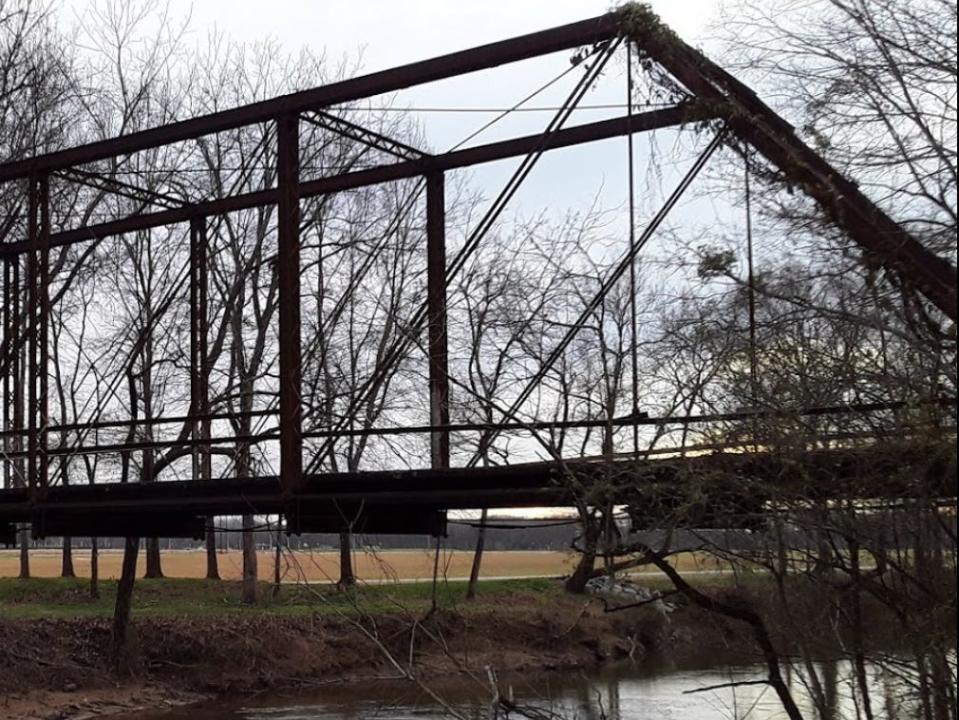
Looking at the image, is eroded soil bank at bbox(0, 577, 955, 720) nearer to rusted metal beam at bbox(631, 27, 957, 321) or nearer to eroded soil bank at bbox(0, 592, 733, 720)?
eroded soil bank at bbox(0, 592, 733, 720)

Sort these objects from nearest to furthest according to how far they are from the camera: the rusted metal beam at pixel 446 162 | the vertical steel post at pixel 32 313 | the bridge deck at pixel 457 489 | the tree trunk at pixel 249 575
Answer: the bridge deck at pixel 457 489 < the rusted metal beam at pixel 446 162 < the vertical steel post at pixel 32 313 < the tree trunk at pixel 249 575

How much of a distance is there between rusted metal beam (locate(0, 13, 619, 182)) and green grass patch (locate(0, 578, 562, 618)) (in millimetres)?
15966

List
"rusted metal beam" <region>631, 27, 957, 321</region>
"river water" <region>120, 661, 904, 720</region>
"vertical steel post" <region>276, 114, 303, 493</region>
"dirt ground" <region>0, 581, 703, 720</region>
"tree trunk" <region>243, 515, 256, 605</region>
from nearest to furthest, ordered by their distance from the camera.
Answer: "rusted metal beam" <region>631, 27, 957, 321</region>, "vertical steel post" <region>276, 114, 303, 493</region>, "river water" <region>120, 661, 904, 720</region>, "dirt ground" <region>0, 581, 703, 720</region>, "tree trunk" <region>243, 515, 256, 605</region>

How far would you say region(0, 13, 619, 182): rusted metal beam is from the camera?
421 inches

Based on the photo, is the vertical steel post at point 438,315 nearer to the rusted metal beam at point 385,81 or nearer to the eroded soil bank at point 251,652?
the rusted metal beam at point 385,81

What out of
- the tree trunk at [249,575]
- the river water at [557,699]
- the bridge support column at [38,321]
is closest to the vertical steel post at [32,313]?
the bridge support column at [38,321]

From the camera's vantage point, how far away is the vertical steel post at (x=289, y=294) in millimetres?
11969

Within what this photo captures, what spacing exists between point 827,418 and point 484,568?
1509 inches

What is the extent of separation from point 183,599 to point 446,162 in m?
21.4

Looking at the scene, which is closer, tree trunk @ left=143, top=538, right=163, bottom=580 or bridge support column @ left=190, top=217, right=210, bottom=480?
bridge support column @ left=190, top=217, right=210, bottom=480

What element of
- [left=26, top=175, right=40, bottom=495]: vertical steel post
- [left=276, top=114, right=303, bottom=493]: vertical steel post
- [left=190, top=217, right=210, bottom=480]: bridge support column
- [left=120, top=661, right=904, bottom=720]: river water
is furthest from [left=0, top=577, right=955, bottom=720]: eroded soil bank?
[left=276, top=114, right=303, bottom=493]: vertical steel post

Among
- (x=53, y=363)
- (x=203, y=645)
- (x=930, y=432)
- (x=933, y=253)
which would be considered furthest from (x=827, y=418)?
(x=53, y=363)

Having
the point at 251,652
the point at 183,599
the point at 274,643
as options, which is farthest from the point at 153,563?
the point at 251,652

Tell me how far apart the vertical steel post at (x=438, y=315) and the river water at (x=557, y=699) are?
23.9ft
